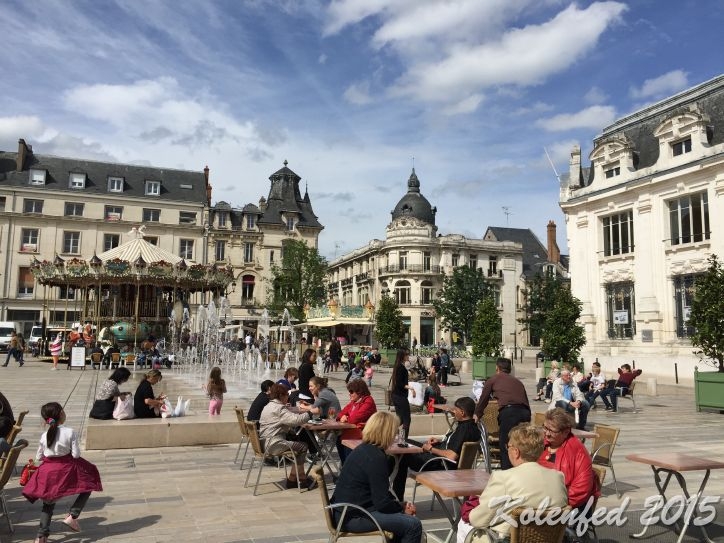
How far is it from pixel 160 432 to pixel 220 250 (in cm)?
4453

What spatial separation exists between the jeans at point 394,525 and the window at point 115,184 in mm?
50562

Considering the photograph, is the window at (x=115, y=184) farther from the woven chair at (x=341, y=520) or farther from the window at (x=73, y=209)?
the woven chair at (x=341, y=520)

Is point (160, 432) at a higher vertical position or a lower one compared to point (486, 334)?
lower

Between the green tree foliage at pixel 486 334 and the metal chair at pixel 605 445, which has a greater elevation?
the green tree foliage at pixel 486 334

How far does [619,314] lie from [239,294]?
34190 mm

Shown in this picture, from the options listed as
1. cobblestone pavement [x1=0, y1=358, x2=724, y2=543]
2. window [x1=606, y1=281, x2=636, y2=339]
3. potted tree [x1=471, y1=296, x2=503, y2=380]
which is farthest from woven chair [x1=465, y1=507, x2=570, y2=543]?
window [x1=606, y1=281, x2=636, y2=339]

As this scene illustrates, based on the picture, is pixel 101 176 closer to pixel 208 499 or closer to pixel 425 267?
pixel 425 267

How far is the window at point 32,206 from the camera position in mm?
46062

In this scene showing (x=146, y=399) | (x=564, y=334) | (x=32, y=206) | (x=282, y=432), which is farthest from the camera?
(x=32, y=206)

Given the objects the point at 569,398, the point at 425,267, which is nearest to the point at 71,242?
the point at 425,267

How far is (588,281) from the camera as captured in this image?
29.5 m

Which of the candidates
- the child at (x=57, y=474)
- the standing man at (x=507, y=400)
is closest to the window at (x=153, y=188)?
the standing man at (x=507, y=400)

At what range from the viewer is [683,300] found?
986 inches

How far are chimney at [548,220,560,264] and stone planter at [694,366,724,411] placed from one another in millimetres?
54633
